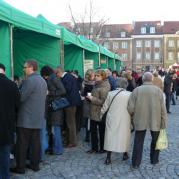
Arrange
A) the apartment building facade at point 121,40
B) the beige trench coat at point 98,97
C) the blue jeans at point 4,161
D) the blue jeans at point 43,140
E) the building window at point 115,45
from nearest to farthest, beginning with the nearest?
the blue jeans at point 4,161 < the blue jeans at point 43,140 < the beige trench coat at point 98,97 < the apartment building facade at point 121,40 < the building window at point 115,45

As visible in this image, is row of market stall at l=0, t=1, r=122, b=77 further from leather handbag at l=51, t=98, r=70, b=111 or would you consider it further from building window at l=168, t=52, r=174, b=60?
building window at l=168, t=52, r=174, b=60

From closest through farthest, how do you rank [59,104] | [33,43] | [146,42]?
1. [59,104]
2. [33,43]
3. [146,42]

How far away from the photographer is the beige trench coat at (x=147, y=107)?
Answer: 7141 mm

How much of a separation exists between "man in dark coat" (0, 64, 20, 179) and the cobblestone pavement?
74 centimetres

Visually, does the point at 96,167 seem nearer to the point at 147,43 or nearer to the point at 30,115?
the point at 30,115

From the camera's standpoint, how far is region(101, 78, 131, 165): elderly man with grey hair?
24.0 feet

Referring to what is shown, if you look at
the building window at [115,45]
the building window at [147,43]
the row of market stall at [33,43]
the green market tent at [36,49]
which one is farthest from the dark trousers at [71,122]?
the building window at [147,43]

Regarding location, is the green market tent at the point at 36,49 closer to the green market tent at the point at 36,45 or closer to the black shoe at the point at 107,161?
the green market tent at the point at 36,45

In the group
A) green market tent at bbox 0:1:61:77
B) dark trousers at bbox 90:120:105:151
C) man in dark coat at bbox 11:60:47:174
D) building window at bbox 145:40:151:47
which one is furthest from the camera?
building window at bbox 145:40:151:47

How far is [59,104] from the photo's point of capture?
26.8 ft

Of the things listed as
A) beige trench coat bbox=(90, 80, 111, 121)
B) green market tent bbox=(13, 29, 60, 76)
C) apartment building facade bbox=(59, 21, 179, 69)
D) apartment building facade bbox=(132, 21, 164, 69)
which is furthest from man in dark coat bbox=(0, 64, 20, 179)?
Answer: apartment building facade bbox=(132, 21, 164, 69)

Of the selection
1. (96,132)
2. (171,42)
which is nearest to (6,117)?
(96,132)

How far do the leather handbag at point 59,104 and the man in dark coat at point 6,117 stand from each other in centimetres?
216

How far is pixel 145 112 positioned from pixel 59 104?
184cm
